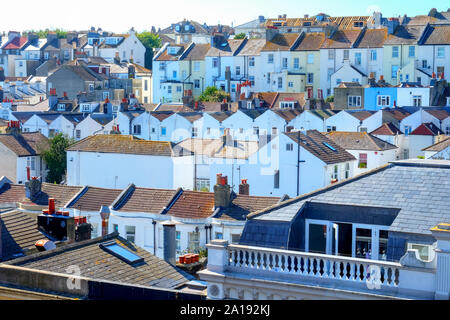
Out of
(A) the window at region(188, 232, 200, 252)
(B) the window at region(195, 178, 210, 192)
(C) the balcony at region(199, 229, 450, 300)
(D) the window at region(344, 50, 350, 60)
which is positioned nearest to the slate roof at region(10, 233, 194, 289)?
(C) the balcony at region(199, 229, 450, 300)

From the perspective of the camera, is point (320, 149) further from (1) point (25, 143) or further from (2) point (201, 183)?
(1) point (25, 143)

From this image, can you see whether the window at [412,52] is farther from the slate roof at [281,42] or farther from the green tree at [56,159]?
the green tree at [56,159]

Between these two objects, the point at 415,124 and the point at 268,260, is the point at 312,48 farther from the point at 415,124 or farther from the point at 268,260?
the point at 268,260

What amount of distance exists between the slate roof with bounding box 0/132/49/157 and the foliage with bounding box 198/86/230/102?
25.6 m

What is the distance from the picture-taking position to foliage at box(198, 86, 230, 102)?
252 ft

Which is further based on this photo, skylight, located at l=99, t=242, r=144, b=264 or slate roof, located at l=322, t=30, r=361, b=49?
slate roof, located at l=322, t=30, r=361, b=49

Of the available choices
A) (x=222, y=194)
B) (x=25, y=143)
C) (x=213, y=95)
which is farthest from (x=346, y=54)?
(x=222, y=194)

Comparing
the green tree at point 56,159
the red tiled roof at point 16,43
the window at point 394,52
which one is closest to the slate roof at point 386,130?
the green tree at point 56,159

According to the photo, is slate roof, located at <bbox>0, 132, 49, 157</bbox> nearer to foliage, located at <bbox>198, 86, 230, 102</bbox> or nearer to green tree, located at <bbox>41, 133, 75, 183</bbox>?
green tree, located at <bbox>41, 133, 75, 183</bbox>

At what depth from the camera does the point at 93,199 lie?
33.3m

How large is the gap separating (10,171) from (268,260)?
38.3 m

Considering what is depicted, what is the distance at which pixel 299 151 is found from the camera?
39188mm

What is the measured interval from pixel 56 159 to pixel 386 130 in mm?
21000

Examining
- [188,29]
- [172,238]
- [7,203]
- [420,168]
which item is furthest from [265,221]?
[188,29]
